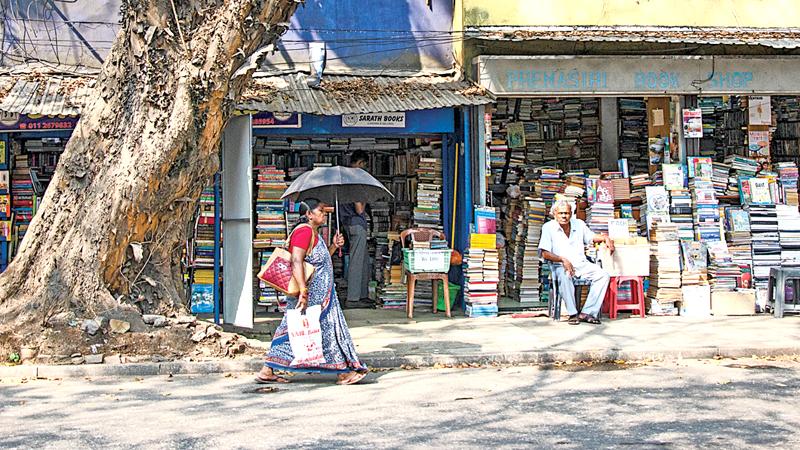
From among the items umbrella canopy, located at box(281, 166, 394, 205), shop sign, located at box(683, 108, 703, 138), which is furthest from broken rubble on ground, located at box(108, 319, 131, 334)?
shop sign, located at box(683, 108, 703, 138)

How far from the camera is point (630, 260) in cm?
1377

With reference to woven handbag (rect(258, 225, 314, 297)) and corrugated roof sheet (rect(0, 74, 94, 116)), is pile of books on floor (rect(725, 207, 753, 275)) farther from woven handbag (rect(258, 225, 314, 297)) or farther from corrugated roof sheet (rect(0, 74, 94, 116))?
corrugated roof sheet (rect(0, 74, 94, 116))

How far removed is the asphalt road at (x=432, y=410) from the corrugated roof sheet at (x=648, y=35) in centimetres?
509

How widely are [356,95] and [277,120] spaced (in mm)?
1118

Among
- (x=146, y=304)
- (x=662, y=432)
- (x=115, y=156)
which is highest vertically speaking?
(x=115, y=156)

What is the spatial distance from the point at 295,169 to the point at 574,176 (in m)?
3.96

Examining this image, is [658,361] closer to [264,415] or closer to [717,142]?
[264,415]

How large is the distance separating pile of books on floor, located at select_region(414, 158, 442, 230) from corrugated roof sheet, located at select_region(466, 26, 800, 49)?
6.46ft

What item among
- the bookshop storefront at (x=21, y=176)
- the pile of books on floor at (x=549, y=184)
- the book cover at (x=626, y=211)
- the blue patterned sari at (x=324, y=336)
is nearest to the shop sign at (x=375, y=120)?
the pile of books on floor at (x=549, y=184)

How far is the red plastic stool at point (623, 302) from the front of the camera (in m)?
13.7

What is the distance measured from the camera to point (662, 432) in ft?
23.0

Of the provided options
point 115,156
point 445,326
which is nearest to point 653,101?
point 445,326

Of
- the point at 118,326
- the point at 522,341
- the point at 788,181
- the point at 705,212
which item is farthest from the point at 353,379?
the point at 788,181

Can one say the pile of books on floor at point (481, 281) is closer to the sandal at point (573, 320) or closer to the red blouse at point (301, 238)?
the sandal at point (573, 320)
